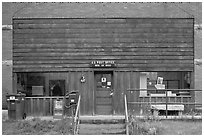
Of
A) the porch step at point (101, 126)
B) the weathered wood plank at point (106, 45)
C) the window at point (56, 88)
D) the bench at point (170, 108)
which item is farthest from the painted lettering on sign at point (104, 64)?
the porch step at point (101, 126)

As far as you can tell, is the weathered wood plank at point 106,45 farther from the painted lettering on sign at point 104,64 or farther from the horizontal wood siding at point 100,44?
the painted lettering on sign at point 104,64

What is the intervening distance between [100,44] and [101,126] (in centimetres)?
481

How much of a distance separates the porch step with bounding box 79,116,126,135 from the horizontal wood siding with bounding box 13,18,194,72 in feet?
12.1

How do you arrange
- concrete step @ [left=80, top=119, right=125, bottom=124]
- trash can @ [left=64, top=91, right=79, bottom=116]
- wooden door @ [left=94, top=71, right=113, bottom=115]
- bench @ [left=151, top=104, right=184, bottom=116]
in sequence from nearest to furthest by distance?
concrete step @ [left=80, top=119, right=125, bottom=124], bench @ [left=151, top=104, right=184, bottom=116], trash can @ [left=64, top=91, right=79, bottom=116], wooden door @ [left=94, top=71, right=113, bottom=115]

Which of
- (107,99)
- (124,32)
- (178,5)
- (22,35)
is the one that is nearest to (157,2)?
(178,5)

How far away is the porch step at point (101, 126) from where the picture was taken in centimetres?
1332

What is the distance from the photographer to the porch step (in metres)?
13.3

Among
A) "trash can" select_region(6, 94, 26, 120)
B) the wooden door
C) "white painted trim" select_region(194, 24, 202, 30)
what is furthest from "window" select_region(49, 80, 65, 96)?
"white painted trim" select_region(194, 24, 202, 30)

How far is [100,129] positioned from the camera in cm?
1396

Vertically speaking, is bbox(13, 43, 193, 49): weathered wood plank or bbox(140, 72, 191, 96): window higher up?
bbox(13, 43, 193, 49): weathered wood plank

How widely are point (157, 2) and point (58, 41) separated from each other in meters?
5.04

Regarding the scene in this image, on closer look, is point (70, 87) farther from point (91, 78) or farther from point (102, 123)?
point (102, 123)

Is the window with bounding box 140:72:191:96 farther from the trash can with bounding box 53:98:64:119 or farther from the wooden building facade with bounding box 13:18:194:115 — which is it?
the trash can with bounding box 53:98:64:119

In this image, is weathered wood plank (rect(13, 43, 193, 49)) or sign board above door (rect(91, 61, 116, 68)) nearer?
sign board above door (rect(91, 61, 116, 68))
